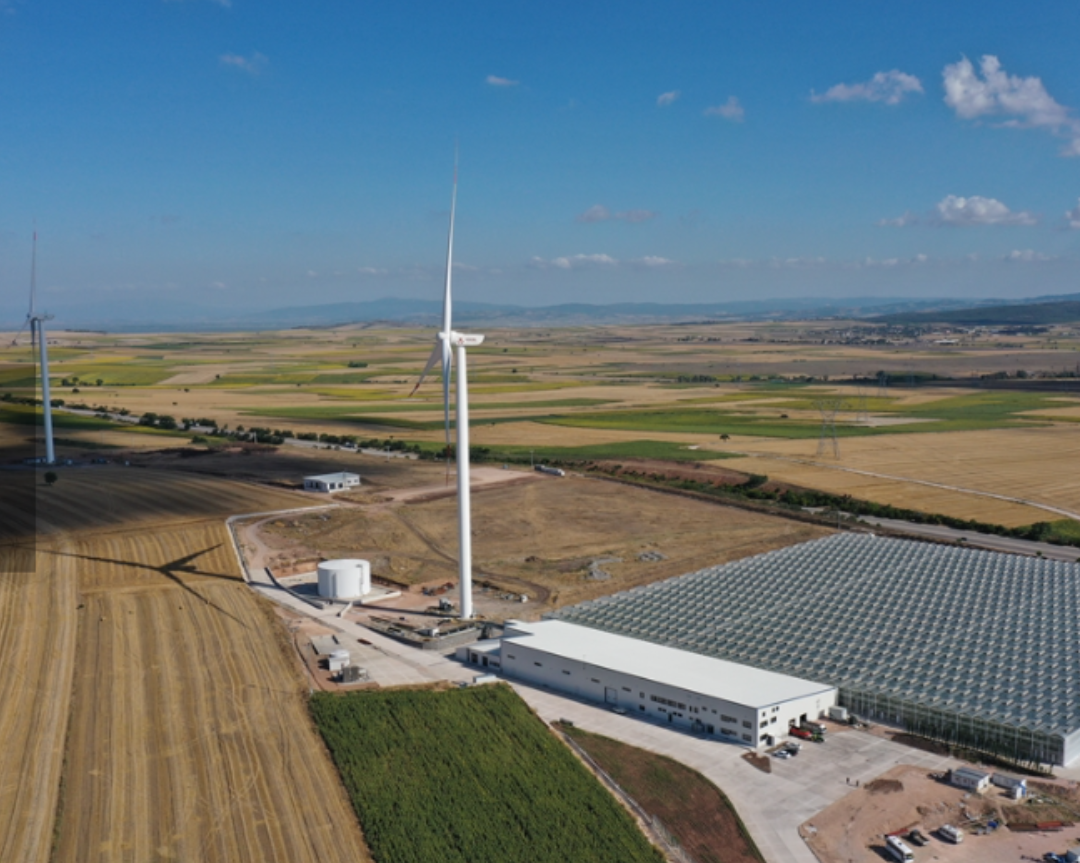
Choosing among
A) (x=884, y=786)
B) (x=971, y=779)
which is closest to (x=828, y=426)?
(x=971, y=779)

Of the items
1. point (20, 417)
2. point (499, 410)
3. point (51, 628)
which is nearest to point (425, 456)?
point (499, 410)

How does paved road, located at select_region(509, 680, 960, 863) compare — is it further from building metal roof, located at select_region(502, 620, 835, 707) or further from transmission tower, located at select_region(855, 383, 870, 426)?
transmission tower, located at select_region(855, 383, 870, 426)

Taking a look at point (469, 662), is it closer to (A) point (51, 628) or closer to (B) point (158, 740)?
(B) point (158, 740)

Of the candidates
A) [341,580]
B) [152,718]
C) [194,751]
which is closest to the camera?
[194,751]

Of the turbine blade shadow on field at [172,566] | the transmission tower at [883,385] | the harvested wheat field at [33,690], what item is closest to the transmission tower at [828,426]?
the transmission tower at [883,385]

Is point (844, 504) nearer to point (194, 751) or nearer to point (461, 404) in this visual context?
point (461, 404)

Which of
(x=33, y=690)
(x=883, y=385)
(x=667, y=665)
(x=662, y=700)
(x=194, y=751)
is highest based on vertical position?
(x=883, y=385)
